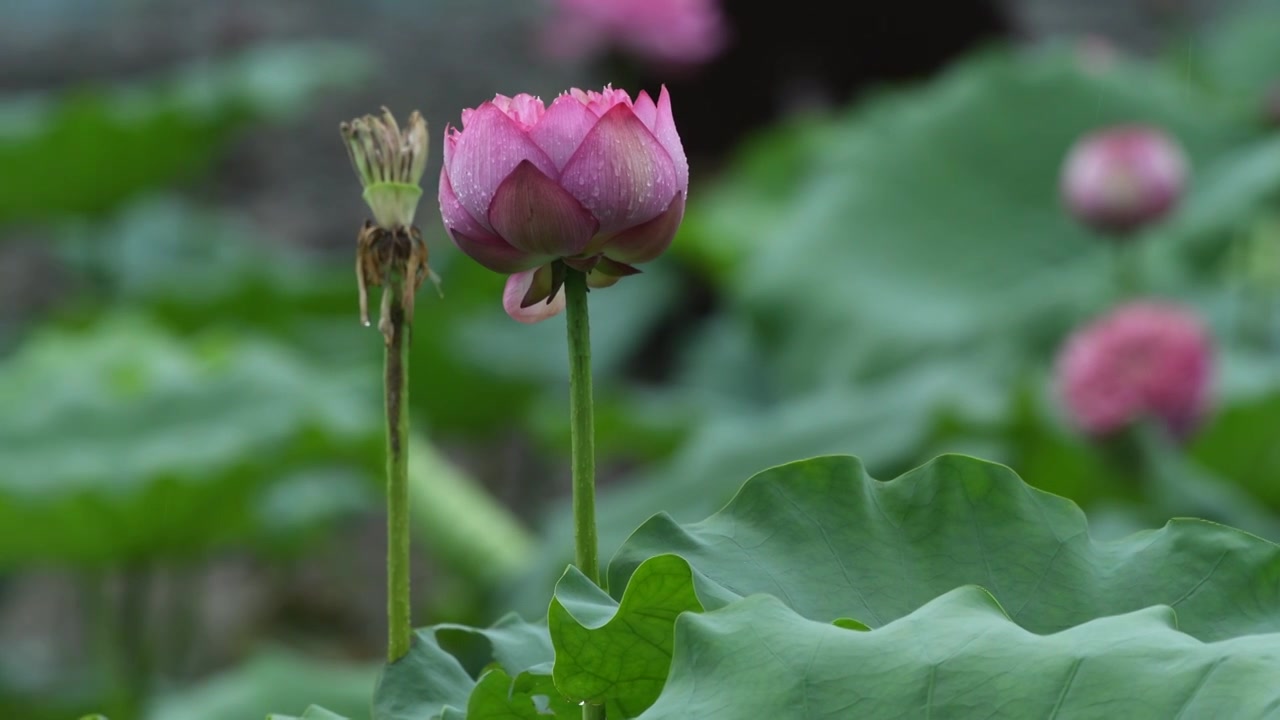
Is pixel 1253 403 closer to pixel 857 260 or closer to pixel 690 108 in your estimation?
pixel 857 260

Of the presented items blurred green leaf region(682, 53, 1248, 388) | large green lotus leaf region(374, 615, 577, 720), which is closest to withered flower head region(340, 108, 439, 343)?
large green lotus leaf region(374, 615, 577, 720)

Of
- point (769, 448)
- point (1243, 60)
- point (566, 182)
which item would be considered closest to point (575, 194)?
point (566, 182)

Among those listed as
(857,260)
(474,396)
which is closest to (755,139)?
(474,396)

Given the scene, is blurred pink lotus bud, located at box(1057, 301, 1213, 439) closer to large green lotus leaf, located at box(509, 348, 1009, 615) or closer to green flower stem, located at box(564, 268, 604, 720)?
large green lotus leaf, located at box(509, 348, 1009, 615)

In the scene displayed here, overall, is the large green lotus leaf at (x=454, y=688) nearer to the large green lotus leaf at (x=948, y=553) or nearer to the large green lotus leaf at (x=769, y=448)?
the large green lotus leaf at (x=948, y=553)

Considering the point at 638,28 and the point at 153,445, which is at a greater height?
the point at 638,28

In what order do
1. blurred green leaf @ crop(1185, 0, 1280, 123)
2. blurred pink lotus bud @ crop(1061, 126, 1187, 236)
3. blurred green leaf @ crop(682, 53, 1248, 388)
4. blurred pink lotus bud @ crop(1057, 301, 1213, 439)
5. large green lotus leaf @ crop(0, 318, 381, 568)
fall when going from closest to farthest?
1. blurred pink lotus bud @ crop(1057, 301, 1213, 439)
2. large green lotus leaf @ crop(0, 318, 381, 568)
3. blurred pink lotus bud @ crop(1061, 126, 1187, 236)
4. blurred green leaf @ crop(682, 53, 1248, 388)
5. blurred green leaf @ crop(1185, 0, 1280, 123)

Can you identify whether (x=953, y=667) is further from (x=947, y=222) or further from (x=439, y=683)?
(x=947, y=222)
